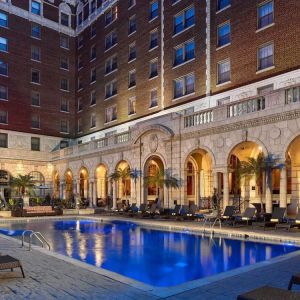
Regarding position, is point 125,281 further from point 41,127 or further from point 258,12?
point 41,127

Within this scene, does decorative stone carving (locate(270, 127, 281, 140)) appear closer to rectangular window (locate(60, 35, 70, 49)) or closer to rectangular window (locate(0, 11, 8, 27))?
rectangular window (locate(0, 11, 8, 27))

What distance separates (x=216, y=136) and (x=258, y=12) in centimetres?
1005

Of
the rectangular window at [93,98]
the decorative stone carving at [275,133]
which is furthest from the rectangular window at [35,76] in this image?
the decorative stone carving at [275,133]

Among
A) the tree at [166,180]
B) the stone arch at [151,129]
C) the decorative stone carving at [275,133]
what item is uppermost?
the stone arch at [151,129]

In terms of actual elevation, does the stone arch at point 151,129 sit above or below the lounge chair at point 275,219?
above

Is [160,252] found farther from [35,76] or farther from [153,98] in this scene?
[35,76]

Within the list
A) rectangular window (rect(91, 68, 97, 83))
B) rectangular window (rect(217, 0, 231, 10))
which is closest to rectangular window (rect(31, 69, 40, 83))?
rectangular window (rect(91, 68, 97, 83))

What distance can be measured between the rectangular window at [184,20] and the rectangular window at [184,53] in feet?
5.10

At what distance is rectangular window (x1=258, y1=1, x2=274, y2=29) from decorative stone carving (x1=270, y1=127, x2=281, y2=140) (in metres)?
9.58

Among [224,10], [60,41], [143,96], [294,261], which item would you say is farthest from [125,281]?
[60,41]

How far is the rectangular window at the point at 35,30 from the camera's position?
48.5m

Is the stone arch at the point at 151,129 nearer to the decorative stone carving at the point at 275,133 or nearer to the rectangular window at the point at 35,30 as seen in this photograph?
the decorative stone carving at the point at 275,133

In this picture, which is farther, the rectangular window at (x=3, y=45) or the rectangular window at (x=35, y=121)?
the rectangular window at (x=35, y=121)

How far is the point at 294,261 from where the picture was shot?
10.6 meters
